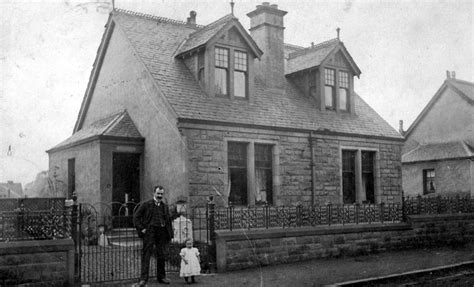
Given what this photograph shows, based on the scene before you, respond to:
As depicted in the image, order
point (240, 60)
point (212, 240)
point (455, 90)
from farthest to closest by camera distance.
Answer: point (455, 90)
point (240, 60)
point (212, 240)

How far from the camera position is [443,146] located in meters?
33.9

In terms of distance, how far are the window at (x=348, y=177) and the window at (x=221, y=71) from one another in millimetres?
6495

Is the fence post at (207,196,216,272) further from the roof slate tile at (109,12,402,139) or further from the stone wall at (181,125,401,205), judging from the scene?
the roof slate tile at (109,12,402,139)

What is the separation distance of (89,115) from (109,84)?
2.63 meters

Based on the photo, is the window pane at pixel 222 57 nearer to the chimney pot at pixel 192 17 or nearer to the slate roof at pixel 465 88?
the chimney pot at pixel 192 17

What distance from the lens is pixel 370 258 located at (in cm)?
1569

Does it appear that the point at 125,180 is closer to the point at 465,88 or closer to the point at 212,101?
the point at 212,101

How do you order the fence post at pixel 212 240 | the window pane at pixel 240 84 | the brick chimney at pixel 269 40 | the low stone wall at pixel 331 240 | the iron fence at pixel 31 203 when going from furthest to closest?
the brick chimney at pixel 269 40 → the window pane at pixel 240 84 → the iron fence at pixel 31 203 → the low stone wall at pixel 331 240 → the fence post at pixel 212 240

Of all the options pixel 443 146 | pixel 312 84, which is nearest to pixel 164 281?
pixel 312 84

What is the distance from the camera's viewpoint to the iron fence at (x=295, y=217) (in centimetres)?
1402

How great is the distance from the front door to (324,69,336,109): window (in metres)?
9.12

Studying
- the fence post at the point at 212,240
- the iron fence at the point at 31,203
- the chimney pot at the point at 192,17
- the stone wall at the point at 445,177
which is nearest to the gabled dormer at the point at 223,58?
the chimney pot at the point at 192,17

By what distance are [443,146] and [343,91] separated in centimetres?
1369

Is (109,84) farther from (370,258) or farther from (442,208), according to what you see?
(442,208)
